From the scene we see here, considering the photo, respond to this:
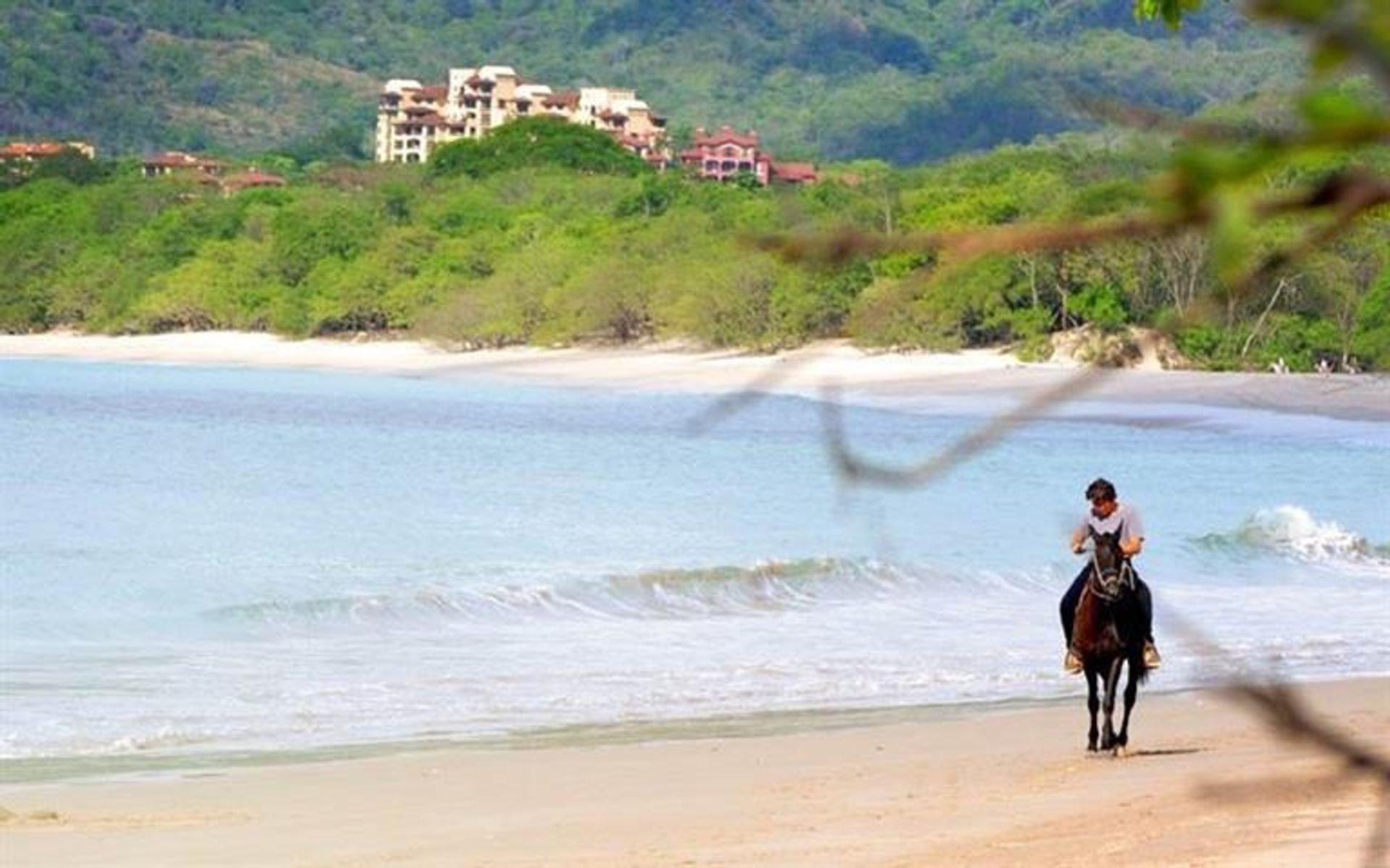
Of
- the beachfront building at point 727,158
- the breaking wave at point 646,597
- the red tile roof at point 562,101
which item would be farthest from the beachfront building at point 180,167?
the breaking wave at point 646,597

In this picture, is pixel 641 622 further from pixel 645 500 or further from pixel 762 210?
pixel 762 210

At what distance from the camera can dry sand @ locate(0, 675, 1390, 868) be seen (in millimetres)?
8547

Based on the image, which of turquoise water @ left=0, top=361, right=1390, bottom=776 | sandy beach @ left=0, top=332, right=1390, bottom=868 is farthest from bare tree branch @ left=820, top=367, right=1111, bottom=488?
sandy beach @ left=0, top=332, right=1390, bottom=868

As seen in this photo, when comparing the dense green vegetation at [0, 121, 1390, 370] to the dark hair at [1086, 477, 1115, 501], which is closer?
the dark hair at [1086, 477, 1115, 501]

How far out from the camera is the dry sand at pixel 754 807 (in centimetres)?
855

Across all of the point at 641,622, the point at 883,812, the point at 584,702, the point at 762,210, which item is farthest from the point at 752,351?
the point at 883,812

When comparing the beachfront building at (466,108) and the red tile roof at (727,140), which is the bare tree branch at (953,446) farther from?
the beachfront building at (466,108)

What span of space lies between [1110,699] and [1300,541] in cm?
1407

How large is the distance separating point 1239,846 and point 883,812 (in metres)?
2.03

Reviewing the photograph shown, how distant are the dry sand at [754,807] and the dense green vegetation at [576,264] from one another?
35.4 metres

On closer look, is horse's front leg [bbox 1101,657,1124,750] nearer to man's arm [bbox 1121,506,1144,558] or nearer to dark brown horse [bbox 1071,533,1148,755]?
dark brown horse [bbox 1071,533,1148,755]

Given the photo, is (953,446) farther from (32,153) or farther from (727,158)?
(727,158)

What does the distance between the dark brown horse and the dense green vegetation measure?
35943 mm

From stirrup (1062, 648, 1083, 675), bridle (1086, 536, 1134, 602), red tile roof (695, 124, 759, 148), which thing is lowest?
stirrup (1062, 648, 1083, 675)
